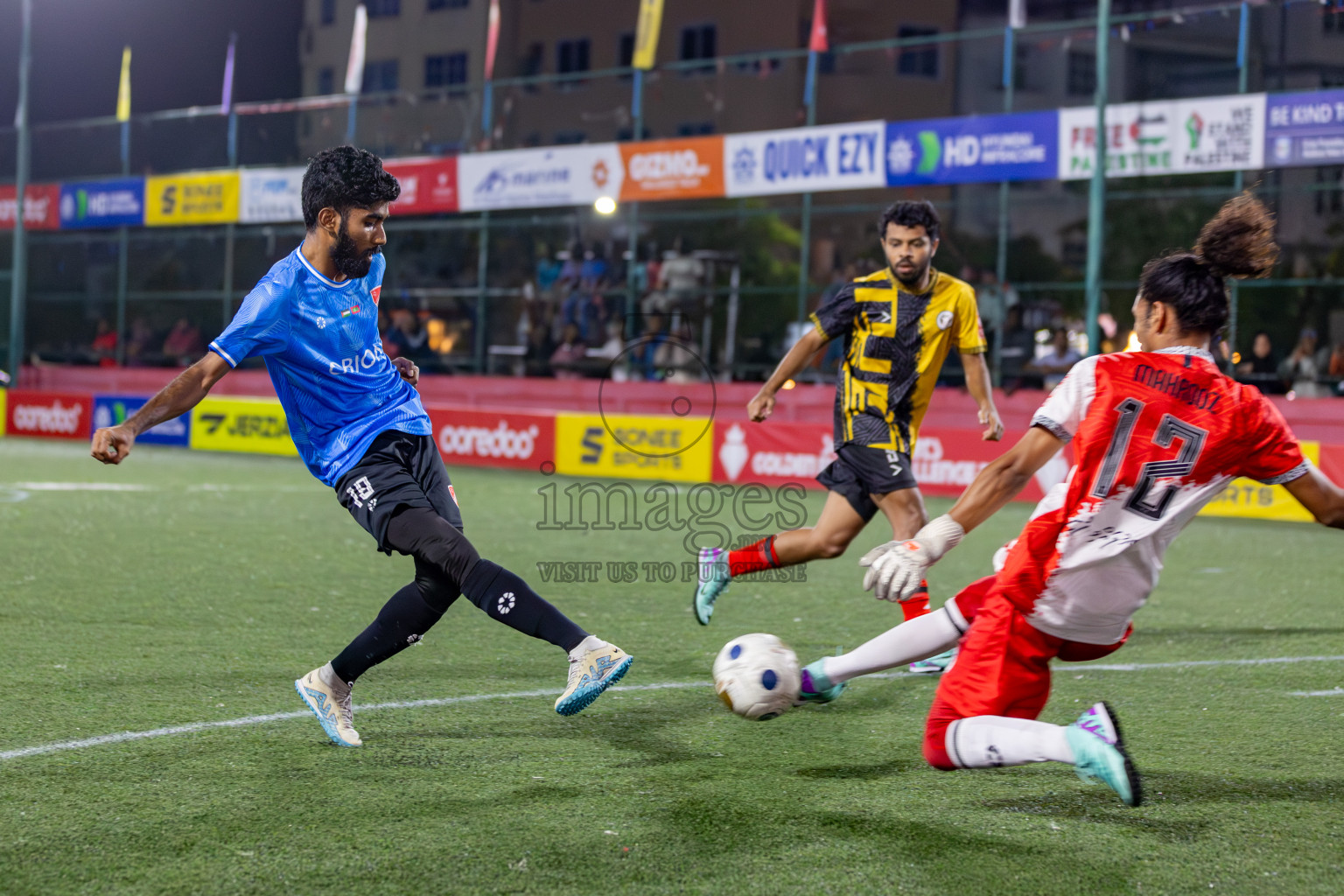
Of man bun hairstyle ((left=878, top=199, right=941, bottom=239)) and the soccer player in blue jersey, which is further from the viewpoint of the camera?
man bun hairstyle ((left=878, top=199, right=941, bottom=239))

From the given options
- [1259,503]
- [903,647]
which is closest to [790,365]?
[903,647]

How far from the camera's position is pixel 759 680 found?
4.11m

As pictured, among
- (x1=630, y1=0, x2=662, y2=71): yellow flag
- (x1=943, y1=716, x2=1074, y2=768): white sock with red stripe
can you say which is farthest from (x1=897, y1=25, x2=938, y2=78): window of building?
(x1=943, y1=716, x2=1074, y2=768): white sock with red stripe

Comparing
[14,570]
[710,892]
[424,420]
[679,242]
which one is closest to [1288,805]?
[710,892]

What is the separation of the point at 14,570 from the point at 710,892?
657cm

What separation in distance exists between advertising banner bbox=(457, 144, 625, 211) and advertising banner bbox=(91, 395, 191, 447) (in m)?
6.76

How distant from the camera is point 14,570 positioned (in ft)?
27.6

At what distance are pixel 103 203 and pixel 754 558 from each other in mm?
27799

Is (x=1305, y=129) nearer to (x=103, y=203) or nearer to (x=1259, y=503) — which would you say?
(x=1259, y=503)

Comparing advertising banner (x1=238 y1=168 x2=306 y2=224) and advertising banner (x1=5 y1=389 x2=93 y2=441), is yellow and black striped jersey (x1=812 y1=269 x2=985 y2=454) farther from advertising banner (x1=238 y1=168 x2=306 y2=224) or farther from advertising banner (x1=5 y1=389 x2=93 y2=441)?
advertising banner (x1=238 y1=168 x2=306 y2=224)

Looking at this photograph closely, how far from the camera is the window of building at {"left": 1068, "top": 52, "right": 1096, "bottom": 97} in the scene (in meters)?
26.4

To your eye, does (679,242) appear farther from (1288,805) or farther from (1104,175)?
(1288,805)

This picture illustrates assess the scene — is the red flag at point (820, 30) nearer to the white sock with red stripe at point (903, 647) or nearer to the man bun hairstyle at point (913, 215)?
the man bun hairstyle at point (913, 215)

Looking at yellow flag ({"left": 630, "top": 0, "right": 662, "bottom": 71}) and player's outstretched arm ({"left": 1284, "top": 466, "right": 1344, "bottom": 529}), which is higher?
yellow flag ({"left": 630, "top": 0, "right": 662, "bottom": 71})
